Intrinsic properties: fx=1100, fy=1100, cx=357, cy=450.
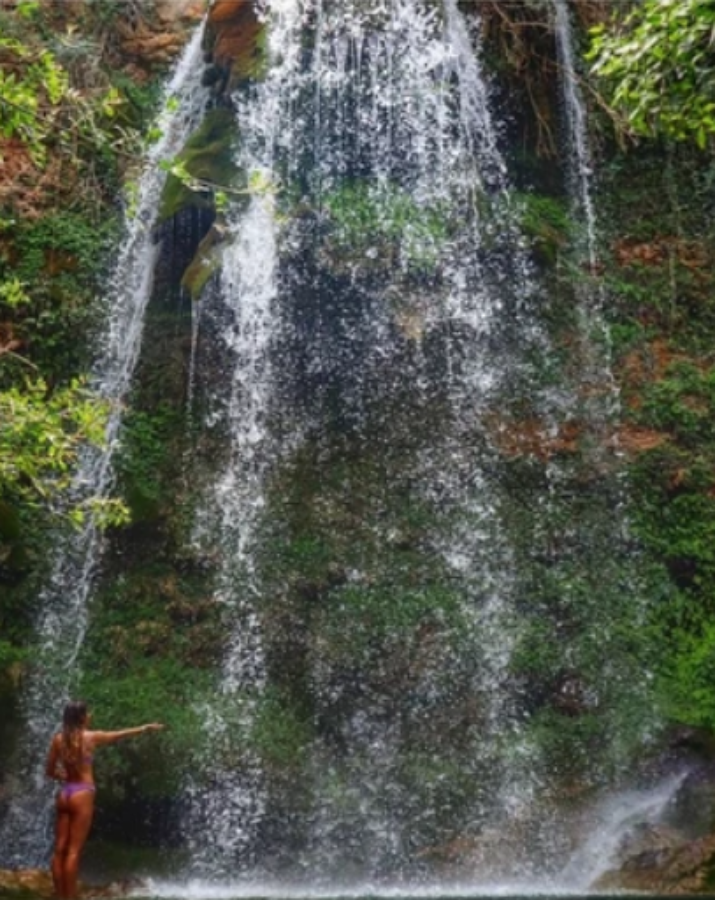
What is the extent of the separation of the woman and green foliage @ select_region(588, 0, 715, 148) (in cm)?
550

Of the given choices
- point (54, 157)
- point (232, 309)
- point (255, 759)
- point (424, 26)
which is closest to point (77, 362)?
point (232, 309)

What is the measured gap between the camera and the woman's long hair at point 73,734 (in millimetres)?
7566

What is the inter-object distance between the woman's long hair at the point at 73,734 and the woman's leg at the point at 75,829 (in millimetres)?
251

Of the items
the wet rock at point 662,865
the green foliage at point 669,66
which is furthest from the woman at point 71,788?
the green foliage at point 669,66

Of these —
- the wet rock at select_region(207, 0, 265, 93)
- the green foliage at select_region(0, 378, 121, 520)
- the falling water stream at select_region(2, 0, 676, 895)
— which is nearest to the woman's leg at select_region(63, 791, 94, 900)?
the falling water stream at select_region(2, 0, 676, 895)

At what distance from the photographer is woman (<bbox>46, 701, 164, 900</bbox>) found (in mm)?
7586

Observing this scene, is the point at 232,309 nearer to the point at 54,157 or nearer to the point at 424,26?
the point at 54,157

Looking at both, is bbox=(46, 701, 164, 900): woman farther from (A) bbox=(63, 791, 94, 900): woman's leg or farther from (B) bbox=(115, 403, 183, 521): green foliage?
(B) bbox=(115, 403, 183, 521): green foliage

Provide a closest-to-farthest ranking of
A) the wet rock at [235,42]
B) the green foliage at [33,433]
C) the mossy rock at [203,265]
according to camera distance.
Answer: the green foliage at [33,433], the mossy rock at [203,265], the wet rock at [235,42]

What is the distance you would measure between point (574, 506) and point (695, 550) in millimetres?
1218

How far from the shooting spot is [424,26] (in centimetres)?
1302

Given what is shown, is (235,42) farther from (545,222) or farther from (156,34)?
(545,222)

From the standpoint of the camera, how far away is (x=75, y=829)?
760 cm

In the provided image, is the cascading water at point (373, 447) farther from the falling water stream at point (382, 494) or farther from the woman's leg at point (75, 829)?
the woman's leg at point (75, 829)
